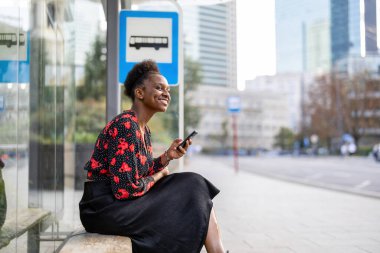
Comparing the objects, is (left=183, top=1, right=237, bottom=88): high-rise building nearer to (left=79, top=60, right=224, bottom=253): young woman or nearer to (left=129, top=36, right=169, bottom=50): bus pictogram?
(left=129, top=36, right=169, bottom=50): bus pictogram

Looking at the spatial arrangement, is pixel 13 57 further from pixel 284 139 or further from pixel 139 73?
pixel 284 139

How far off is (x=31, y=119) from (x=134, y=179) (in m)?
1.34

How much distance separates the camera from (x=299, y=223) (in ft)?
22.1

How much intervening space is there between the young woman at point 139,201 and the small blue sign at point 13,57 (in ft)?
1.97

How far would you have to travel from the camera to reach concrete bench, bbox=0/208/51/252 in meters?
2.50

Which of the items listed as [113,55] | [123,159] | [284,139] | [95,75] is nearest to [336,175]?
[95,75]

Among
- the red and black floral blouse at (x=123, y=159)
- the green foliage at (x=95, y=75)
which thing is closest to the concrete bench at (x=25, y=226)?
the red and black floral blouse at (x=123, y=159)

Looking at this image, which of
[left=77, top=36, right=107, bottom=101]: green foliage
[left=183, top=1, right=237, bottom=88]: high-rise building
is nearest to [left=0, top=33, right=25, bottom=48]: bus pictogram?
[left=77, top=36, right=107, bottom=101]: green foliage

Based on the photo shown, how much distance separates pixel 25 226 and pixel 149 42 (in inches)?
85.1

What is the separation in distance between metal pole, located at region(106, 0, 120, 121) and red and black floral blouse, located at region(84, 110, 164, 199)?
1570 mm

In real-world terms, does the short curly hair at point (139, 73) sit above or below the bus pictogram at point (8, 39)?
below

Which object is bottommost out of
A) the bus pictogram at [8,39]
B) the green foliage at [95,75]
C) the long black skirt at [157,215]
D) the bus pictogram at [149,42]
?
the long black skirt at [157,215]

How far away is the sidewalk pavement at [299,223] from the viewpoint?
197 inches

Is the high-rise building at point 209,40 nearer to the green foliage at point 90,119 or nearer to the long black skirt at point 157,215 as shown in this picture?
the green foliage at point 90,119
